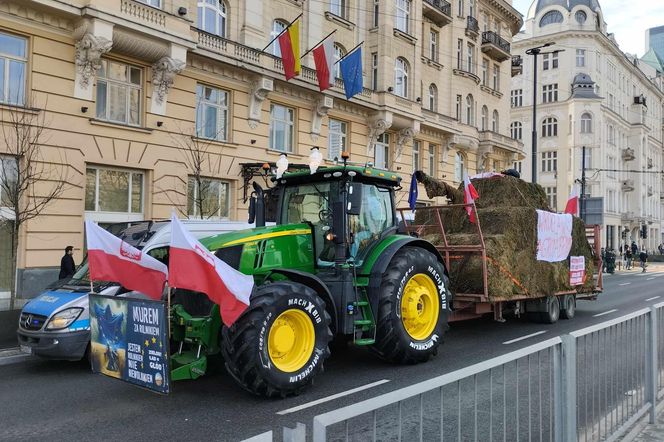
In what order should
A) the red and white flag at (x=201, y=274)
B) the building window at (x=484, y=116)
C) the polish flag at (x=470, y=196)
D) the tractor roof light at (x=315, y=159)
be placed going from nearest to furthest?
1. the red and white flag at (x=201, y=274)
2. the tractor roof light at (x=315, y=159)
3. the polish flag at (x=470, y=196)
4. the building window at (x=484, y=116)

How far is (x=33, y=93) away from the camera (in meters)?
14.9

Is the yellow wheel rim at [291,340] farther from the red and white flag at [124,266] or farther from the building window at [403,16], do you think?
the building window at [403,16]

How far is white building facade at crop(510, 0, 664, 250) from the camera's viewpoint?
2416 inches

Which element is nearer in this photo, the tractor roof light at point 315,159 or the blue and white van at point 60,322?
the tractor roof light at point 315,159

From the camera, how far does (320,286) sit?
7262mm

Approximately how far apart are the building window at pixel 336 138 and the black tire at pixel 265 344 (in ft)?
58.6

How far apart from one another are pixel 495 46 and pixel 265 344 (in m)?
34.0

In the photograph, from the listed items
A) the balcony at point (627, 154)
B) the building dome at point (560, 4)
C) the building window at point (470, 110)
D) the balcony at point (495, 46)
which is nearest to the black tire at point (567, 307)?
the building window at point (470, 110)

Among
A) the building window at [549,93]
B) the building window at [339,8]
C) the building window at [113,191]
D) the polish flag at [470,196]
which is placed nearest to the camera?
the polish flag at [470,196]

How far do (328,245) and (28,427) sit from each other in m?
4.04

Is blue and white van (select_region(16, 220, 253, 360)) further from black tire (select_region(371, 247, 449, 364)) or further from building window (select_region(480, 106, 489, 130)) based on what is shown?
building window (select_region(480, 106, 489, 130))

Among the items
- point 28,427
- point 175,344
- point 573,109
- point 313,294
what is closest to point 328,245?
point 313,294

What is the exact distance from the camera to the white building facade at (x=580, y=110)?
201 ft

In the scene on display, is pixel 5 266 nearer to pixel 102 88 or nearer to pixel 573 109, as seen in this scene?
pixel 102 88
